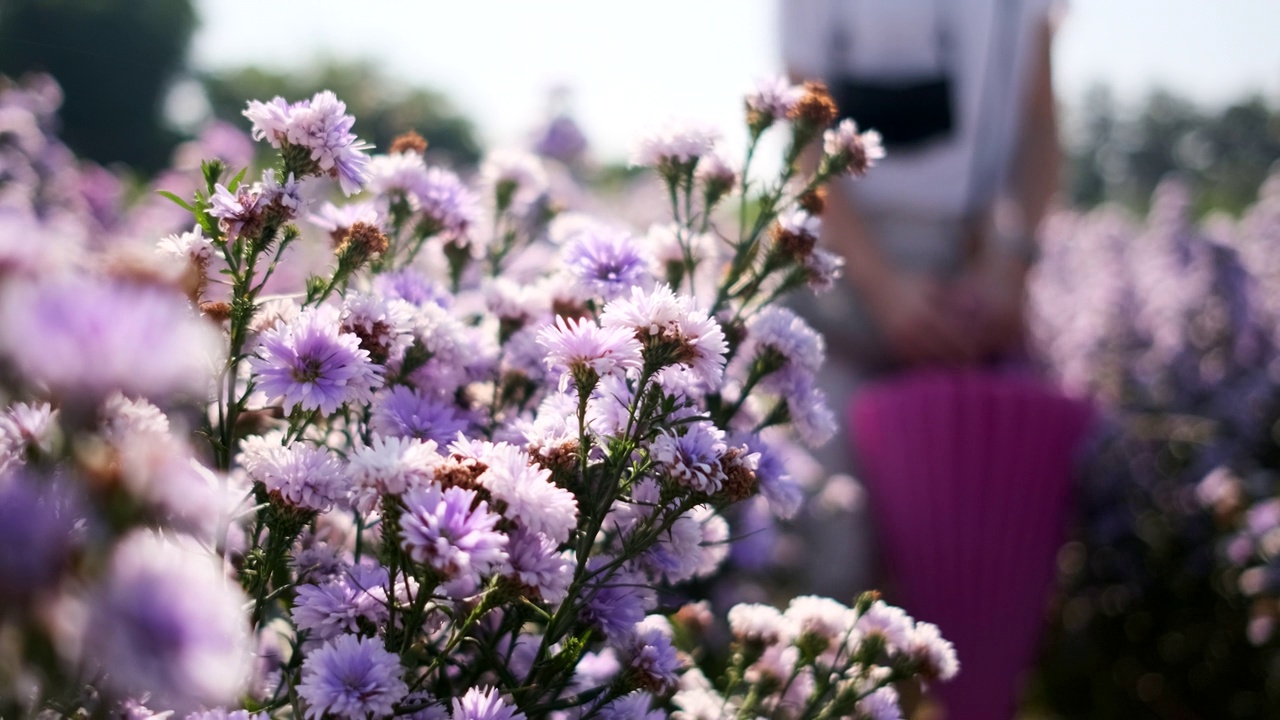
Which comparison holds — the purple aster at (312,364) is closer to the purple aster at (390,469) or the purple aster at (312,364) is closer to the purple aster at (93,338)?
the purple aster at (390,469)

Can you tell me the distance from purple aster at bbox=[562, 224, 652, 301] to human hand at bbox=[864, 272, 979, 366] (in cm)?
137

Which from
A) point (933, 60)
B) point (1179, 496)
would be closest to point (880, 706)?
point (933, 60)

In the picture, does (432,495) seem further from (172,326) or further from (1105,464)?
(1105,464)

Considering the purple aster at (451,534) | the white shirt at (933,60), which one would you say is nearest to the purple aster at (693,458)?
the purple aster at (451,534)

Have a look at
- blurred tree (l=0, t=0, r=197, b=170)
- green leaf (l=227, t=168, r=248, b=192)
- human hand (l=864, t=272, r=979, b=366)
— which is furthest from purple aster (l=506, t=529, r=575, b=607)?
human hand (l=864, t=272, r=979, b=366)

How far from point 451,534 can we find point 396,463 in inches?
1.9

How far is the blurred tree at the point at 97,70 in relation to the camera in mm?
2146

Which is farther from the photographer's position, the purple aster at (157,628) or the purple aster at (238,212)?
the purple aster at (238,212)

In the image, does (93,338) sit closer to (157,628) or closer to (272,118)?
(157,628)

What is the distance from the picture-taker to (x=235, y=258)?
668mm

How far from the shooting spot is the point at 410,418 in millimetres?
665

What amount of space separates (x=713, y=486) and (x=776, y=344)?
0.72ft

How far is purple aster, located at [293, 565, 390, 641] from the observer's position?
23.0 inches

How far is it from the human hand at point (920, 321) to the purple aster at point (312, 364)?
5.27ft
